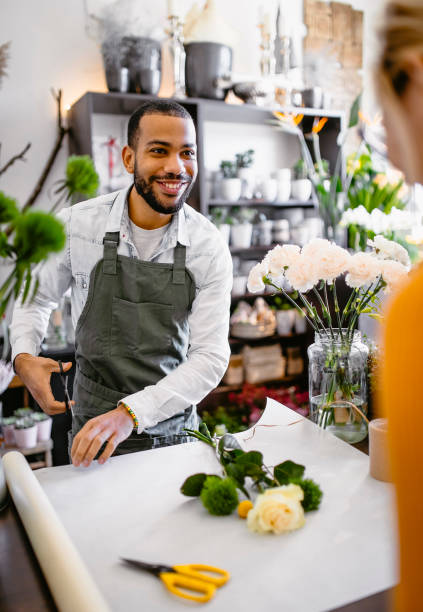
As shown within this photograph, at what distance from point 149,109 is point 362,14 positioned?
359 cm

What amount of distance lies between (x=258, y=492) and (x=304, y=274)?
54 centimetres

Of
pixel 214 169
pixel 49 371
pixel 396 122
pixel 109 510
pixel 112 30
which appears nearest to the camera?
pixel 396 122

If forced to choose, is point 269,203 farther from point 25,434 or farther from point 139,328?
point 139,328

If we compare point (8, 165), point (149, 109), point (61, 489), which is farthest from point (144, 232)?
point (8, 165)

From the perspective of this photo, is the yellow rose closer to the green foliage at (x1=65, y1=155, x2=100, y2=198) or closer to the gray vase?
the green foliage at (x1=65, y1=155, x2=100, y2=198)

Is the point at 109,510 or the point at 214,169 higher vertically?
the point at 214,169

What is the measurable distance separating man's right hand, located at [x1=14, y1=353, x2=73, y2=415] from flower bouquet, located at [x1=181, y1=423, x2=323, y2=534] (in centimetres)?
44

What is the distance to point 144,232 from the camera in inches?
72.5

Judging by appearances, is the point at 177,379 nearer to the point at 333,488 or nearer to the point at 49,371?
the point at 49,371

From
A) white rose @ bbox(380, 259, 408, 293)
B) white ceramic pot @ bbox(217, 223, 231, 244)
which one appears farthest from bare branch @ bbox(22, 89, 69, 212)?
white rose @ bbox(380, 259, 408, 293)

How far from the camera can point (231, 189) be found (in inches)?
147

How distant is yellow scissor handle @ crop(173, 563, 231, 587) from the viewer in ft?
2.76

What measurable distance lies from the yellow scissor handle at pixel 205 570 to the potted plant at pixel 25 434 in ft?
7.32

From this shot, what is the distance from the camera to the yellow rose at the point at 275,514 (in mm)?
960
